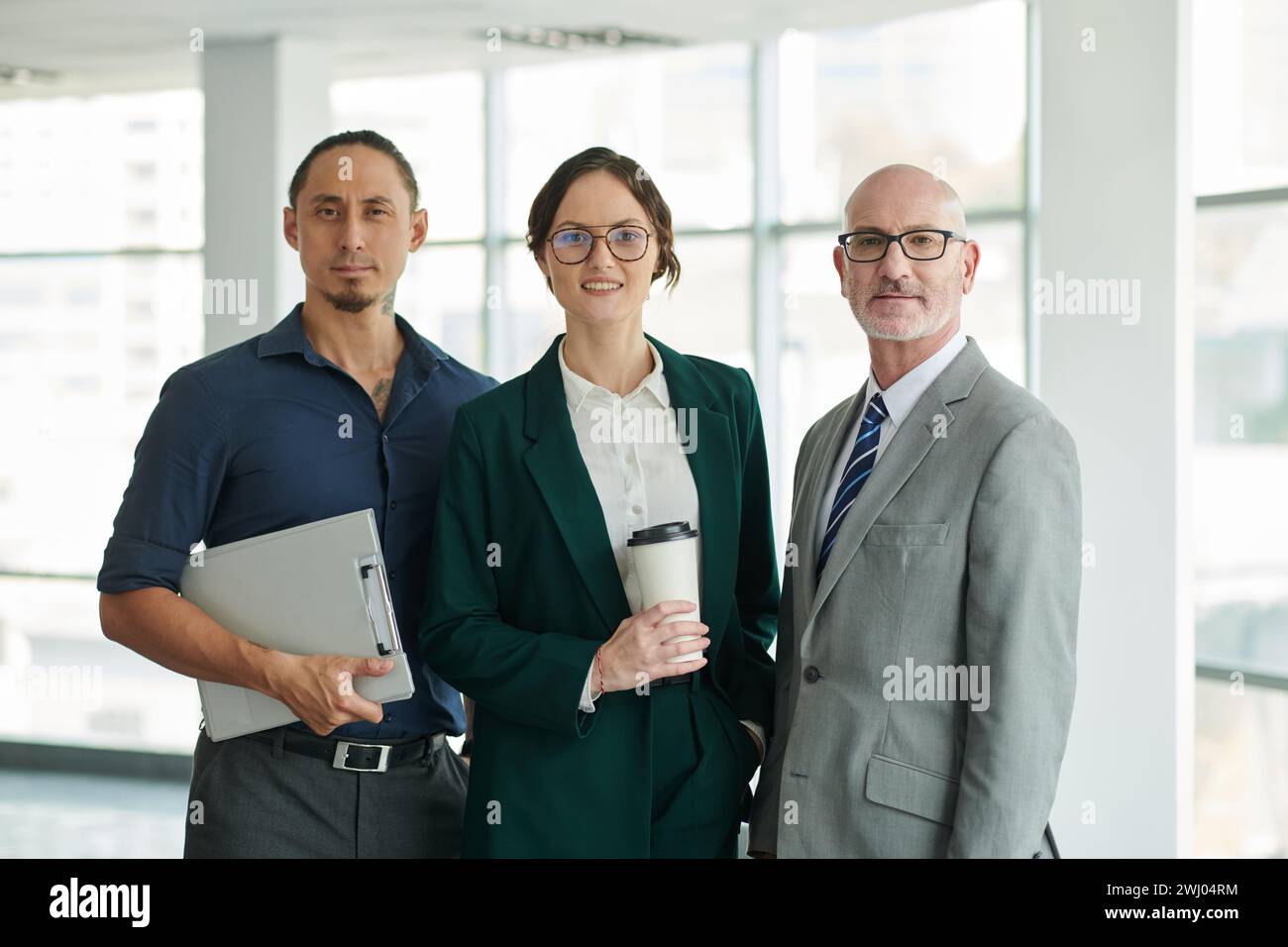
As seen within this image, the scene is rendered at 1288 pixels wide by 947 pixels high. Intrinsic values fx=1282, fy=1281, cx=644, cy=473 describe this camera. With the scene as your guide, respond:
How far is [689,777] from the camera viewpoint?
2.27m

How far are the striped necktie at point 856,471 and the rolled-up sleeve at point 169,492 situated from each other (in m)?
1.15

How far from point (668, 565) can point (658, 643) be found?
13 cm

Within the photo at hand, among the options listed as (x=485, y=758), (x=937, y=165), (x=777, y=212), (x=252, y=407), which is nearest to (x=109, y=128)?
(x=777, y=212)

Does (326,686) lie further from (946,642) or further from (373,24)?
Answer: (373,24)

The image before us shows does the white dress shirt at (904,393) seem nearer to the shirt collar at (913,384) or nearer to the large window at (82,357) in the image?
the shirt collar at (913,384)

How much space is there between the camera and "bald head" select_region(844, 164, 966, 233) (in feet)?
7.13

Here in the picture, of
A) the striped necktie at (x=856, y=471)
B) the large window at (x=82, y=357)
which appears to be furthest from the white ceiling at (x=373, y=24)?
the striped necktie at (x=856, y=471)

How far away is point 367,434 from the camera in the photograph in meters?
2.50

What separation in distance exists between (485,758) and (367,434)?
0.67 m

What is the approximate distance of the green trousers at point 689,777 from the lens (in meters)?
2.26

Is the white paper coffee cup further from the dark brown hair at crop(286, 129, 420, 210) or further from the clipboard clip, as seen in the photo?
the dark brown hair at crop(286, 129, 420, 210)

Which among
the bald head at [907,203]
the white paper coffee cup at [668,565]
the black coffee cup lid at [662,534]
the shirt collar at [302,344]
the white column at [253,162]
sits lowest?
the white paper coffee cup at [668,565]

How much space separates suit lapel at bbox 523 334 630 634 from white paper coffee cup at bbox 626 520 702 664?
14cm
